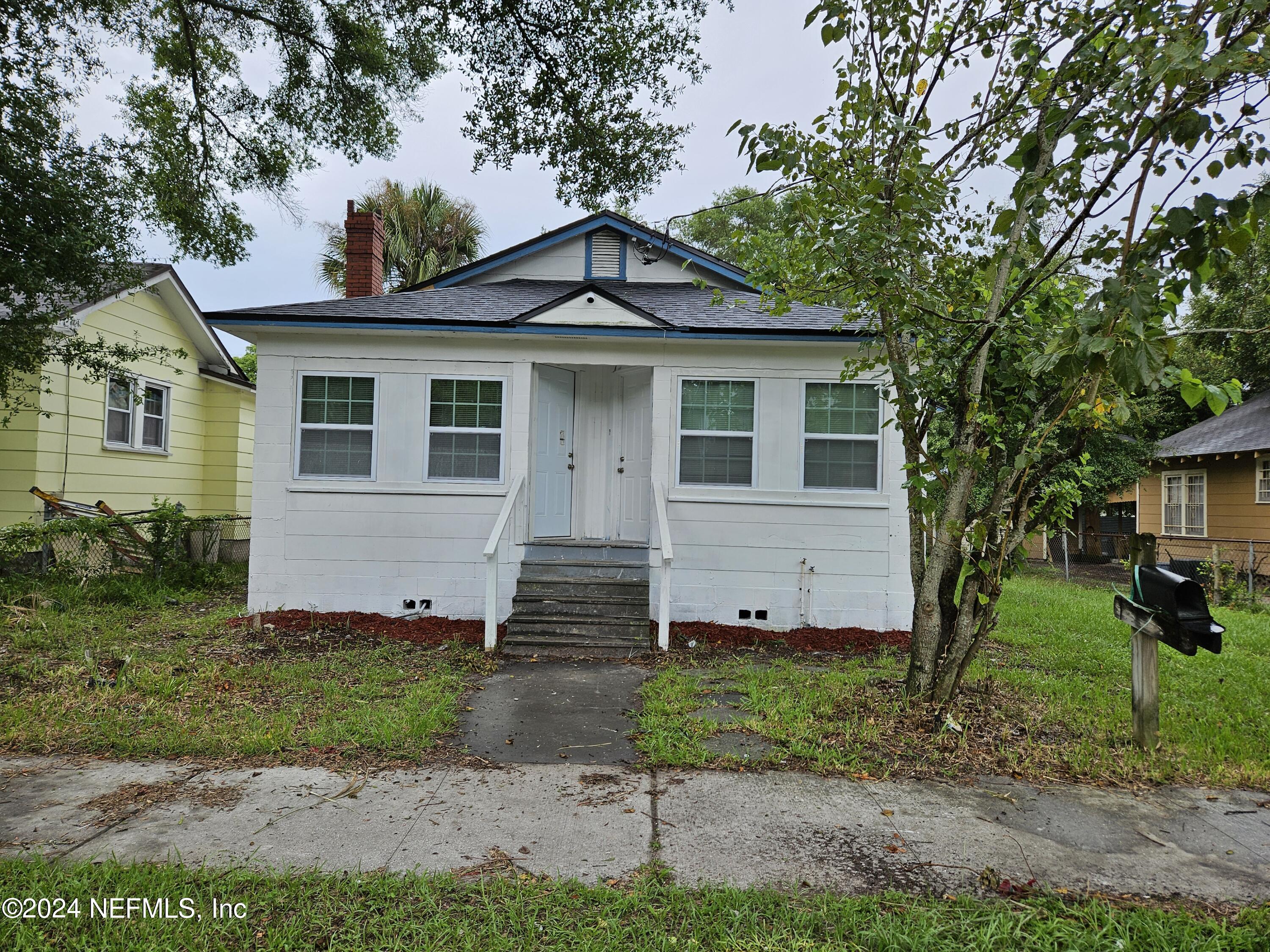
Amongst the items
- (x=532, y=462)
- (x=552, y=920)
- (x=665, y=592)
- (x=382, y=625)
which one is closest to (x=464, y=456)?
(x=532, y=462)

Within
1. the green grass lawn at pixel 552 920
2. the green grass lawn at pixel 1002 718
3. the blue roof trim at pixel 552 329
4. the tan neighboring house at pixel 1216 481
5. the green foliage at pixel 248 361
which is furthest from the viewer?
the green foliage at pixel 248 361

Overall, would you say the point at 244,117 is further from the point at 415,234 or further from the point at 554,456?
the point at 415,234

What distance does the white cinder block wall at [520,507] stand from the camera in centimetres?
834

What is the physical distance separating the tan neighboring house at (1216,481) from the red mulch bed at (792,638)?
38.5 feet

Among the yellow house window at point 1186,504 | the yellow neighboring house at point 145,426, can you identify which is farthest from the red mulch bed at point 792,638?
Result: the yellow house window at point 1186,504

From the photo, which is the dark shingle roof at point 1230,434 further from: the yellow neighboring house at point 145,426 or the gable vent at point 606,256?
the yellow neighboring house at point 145,426

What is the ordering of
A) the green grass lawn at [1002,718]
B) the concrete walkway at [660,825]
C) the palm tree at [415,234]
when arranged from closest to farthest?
the concrete walkway at [660,825] < the green grass lawn at [1002,718] < the palm tree at [415,234]

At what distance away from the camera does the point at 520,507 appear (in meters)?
8.41

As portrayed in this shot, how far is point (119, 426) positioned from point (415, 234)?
12.2 metres

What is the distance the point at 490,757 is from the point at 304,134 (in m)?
8.88

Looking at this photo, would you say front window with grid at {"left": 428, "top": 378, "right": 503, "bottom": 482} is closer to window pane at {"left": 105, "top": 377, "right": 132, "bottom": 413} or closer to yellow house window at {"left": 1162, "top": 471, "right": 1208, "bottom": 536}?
window pane at {"left": 105, "top": 377, "right": 132, "bottom": 413}

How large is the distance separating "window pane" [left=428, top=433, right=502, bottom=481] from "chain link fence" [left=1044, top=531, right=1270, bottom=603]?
6322 millimetres

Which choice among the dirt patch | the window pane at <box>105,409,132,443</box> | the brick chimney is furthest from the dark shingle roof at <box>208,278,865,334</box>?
the dirt patch

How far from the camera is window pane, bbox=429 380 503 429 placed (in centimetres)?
856
